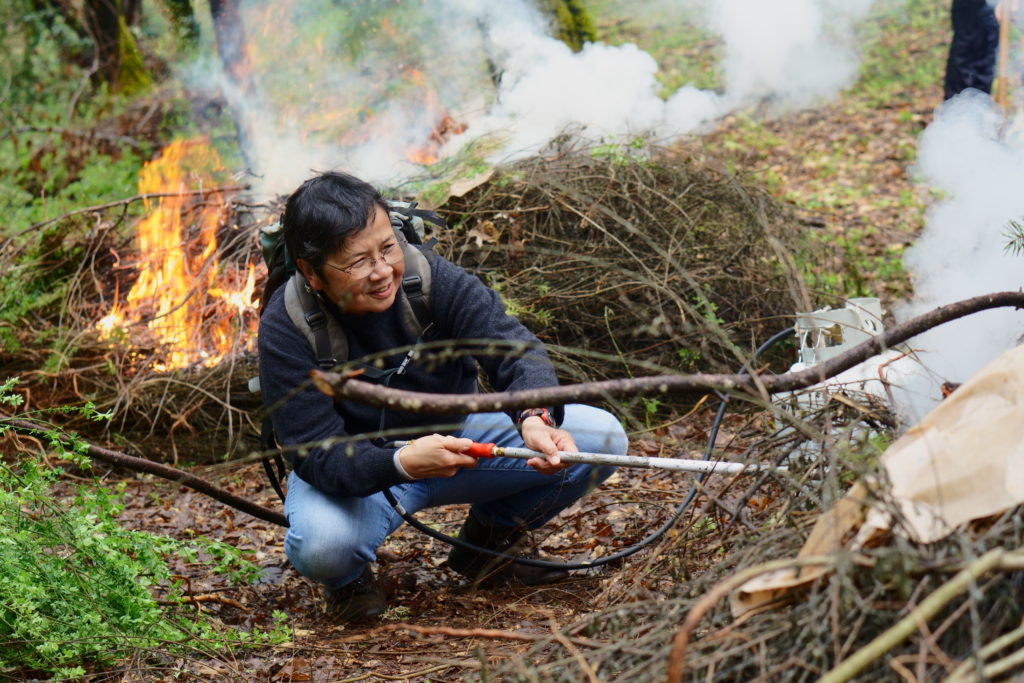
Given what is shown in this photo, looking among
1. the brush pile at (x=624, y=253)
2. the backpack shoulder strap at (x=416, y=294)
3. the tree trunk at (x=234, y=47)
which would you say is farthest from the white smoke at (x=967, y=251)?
the tree trunk at (x=234, y=47)

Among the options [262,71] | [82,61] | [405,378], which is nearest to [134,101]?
[82,61]

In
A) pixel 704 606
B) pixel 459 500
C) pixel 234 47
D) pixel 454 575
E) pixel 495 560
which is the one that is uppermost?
pixel 234 47

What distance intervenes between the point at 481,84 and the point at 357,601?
593cm

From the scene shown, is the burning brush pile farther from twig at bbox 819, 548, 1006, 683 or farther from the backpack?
twig at bbox 819, 548, 1006, 683

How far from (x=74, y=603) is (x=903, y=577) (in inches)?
89.1

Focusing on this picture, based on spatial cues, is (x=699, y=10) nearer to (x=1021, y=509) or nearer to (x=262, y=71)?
(x=262, y=71)

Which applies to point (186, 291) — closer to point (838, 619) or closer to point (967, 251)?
point (967, 251)

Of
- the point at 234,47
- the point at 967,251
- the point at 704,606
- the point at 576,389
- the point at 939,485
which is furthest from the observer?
the point at 234,47

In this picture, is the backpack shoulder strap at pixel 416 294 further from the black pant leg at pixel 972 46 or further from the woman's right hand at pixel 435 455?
the black pant leg at pixel 972 46

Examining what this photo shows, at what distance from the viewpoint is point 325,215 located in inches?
120

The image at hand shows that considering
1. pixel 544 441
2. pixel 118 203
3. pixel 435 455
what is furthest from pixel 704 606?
pixel 118 203

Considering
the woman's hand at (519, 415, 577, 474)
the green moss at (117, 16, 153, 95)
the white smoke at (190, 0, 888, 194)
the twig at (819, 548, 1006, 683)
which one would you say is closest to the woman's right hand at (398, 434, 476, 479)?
the woman's hand at (519, 415, 577, 474)

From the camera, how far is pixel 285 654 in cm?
306

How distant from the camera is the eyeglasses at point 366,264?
121 inches
